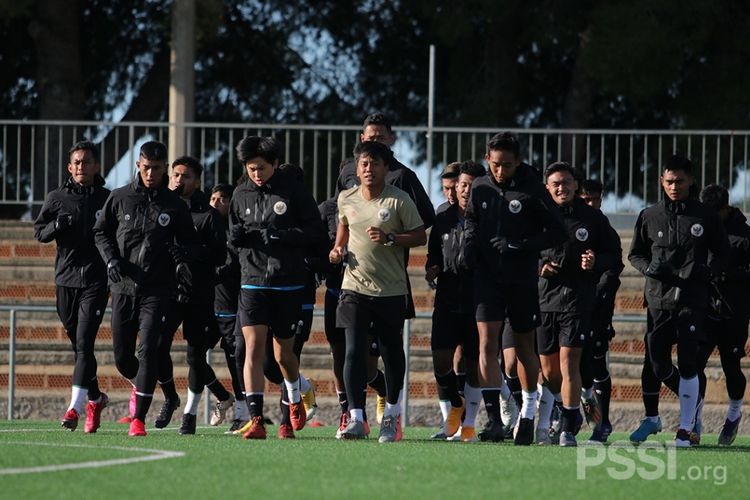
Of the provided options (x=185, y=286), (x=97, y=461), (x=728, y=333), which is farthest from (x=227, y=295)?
(x=97, y=461)

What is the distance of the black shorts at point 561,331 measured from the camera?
36.2 feet

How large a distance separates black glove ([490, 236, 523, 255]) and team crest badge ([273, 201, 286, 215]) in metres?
1.42

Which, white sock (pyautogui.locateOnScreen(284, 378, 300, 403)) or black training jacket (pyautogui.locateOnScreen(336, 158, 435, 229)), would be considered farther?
white sock (pyautogui.locateOnScreen(284, 378, 300, 403))

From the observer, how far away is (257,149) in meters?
10.9

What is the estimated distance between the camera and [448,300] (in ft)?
38.1

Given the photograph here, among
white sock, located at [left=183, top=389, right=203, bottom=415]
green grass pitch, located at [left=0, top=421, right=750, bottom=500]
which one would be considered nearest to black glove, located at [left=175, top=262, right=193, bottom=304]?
white sock, located at [left=183, top=389, right=203, bottom=415]

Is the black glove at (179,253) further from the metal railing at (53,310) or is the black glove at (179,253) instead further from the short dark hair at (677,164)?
the metal railing at (53,310)

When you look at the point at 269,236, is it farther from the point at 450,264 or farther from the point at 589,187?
the point at 589,187

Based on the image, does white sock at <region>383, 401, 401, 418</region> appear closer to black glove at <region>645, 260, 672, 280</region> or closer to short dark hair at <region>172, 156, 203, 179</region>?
black glove at <region>645, 260, 672, 280</region>

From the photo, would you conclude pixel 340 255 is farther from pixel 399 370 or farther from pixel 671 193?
pixel 671 193

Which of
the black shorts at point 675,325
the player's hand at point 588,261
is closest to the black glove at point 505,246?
→ the player's hand at point 588,261

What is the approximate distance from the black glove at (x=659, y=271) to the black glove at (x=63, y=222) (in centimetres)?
412

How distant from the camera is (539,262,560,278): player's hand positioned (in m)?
11.1

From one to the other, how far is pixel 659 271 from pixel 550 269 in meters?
0.78
